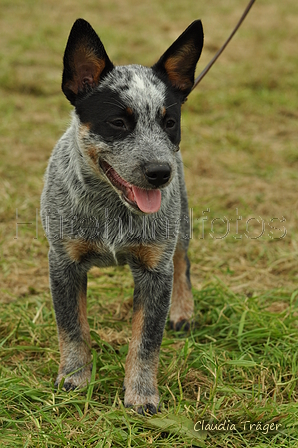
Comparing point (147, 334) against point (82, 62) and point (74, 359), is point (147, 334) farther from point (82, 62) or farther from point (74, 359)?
point (82, 62)

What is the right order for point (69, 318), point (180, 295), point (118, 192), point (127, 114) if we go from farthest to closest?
point (180, 295)
point (69, 318)
point (118, 192)
point (127, 114)

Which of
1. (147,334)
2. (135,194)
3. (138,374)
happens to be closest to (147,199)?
(135,194)

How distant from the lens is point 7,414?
289cm

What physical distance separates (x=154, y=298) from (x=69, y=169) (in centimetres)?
88

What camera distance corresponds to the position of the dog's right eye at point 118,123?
114 inches

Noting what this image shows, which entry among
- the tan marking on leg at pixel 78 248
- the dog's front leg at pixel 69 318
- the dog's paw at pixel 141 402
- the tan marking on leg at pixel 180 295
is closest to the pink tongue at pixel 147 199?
the tan marking on leg at pixel 78 248

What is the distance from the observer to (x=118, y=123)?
2902 millimetres

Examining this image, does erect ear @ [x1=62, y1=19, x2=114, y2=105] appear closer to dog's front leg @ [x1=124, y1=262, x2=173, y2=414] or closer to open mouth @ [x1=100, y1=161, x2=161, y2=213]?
open mouth @ [x1=100, y1=161, x2=161, y2=213]

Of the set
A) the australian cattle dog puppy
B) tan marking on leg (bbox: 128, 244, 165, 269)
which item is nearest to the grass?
the australian cattle dog puppy

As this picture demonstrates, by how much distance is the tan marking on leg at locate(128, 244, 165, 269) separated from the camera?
3.14 metres

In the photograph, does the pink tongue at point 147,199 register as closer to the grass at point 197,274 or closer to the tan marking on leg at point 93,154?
the tan marking on leg at point 93,154

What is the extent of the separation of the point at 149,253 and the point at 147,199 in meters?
0.35

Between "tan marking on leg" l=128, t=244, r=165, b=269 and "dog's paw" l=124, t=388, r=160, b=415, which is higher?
"tan marking on leg" l=128, t=244, r=165, b=269

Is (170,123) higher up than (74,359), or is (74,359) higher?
(170,123)
